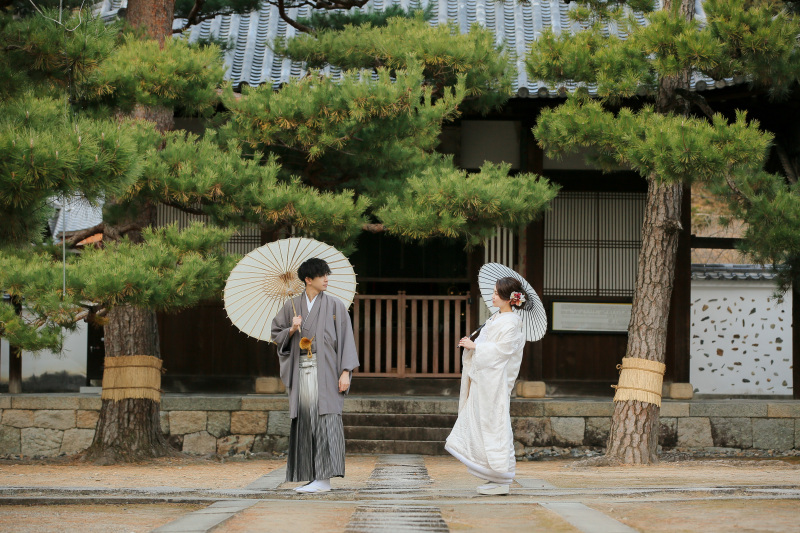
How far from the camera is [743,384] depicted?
1334 centimetres

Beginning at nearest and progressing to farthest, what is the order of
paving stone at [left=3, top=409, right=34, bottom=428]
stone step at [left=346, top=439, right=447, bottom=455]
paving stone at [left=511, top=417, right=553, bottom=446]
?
stone step at [left=346, top=439, right=447, bottom=455], paving stone at [left=511, top=417, right=553, bottom=446], paving stone at [left=3, top=409, right=34, bottom=428]

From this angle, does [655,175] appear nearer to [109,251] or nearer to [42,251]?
[109,251]

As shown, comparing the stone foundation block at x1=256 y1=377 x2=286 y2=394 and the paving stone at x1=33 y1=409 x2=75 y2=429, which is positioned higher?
the stone foundation block at x1=256 y1=377 x2=286 y2=394

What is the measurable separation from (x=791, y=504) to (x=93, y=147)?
427 centimetres

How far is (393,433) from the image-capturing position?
10.3 meters

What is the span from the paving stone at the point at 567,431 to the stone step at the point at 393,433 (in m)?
1.23

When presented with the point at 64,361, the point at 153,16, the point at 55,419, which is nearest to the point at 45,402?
the point at 55,419

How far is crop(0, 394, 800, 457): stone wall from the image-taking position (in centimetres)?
1048

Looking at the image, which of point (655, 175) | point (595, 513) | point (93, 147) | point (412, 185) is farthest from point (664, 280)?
point (93, 147)

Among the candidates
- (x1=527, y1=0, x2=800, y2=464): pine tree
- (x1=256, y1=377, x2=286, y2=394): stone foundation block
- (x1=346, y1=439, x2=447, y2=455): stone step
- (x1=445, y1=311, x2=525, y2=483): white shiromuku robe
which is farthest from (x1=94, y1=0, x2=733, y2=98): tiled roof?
(x1=445, y1=311, x2=525, y2=483): white shiromuku robe

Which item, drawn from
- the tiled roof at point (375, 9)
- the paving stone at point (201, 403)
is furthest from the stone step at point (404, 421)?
the tiled roof at point (375, 9)

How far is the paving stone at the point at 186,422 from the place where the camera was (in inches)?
415

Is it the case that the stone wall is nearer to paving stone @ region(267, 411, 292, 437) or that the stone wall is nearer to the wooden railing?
paving stone @ region(267, 411, 292, 437)

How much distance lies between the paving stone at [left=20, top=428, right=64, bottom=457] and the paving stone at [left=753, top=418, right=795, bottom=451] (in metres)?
7.70
